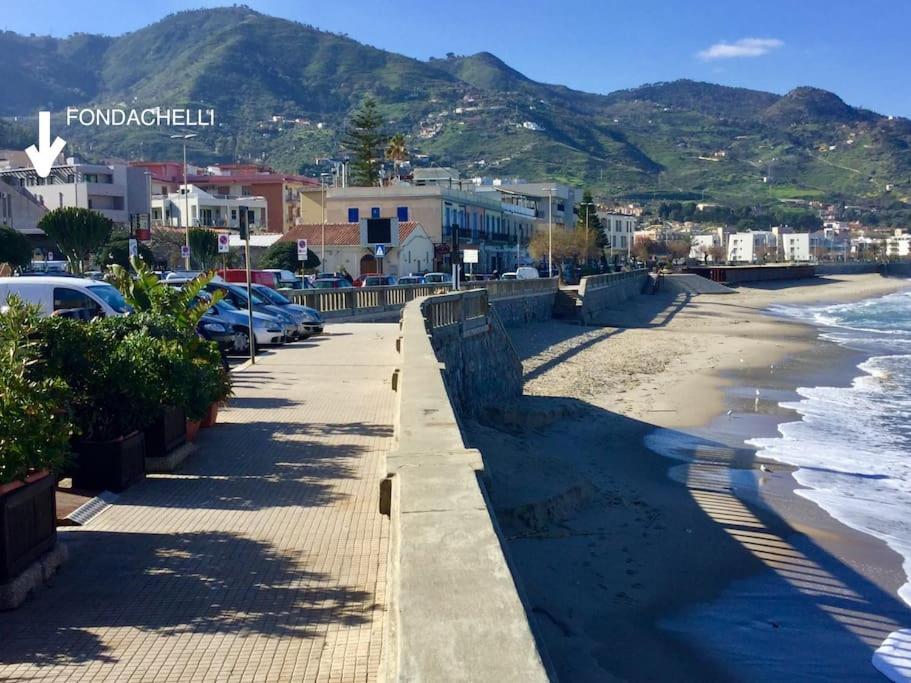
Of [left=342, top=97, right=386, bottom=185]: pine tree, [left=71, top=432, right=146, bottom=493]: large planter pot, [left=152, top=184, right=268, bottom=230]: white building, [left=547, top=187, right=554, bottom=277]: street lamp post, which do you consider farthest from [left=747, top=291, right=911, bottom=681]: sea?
[left=152, top=184, right=268, bottom=230]: white building

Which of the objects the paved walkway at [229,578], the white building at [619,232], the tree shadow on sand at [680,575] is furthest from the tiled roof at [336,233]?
the white building at [619,232]

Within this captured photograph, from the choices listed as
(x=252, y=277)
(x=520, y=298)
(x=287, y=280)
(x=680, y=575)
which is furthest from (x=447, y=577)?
(x=520, y=298)

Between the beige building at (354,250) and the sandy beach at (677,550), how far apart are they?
3471 cm

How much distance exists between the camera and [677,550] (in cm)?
1195

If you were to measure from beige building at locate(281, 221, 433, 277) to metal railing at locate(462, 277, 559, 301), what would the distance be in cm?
1048

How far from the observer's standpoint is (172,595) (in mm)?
A: 5668

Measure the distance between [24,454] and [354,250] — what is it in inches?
2204

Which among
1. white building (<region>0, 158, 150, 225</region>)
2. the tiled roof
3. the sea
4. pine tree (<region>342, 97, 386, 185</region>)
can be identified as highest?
pine tree (<region>342, 97, 386, 185</region>)

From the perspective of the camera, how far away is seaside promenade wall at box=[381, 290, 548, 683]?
322 centimetres

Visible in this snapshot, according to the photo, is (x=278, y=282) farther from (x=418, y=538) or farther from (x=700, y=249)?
(x=700, y=249)

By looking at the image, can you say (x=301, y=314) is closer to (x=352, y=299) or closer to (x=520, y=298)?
(x=352, y=299)

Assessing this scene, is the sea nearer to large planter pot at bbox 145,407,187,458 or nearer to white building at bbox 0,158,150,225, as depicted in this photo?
large planter pot at bbox 145,407,187,458

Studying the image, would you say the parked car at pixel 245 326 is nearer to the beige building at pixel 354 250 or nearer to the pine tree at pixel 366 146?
the beige building at pixel 354 250

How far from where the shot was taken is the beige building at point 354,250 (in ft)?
195
